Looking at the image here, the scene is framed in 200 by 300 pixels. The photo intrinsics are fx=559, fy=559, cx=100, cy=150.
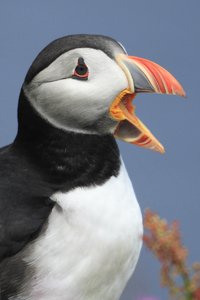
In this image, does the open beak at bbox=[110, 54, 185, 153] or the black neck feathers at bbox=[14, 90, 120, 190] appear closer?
the open beak at bbox=[110, 54, 185, 153]

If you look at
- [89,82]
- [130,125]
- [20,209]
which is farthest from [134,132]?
[20,209]

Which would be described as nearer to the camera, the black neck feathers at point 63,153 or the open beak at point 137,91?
the open beak at point 137,91

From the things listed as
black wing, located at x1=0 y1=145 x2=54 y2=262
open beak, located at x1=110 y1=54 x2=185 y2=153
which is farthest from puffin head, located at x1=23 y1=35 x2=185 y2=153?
black wing, located at x1=0 y1=145 x2=54 y2=262

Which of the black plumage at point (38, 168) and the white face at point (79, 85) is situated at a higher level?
the white face at point (79, 85)

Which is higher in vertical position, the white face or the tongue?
the white face

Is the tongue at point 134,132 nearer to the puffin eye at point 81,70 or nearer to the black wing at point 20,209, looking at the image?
the puffin eye at point 81,70

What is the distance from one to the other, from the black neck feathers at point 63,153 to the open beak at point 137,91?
0.26ft

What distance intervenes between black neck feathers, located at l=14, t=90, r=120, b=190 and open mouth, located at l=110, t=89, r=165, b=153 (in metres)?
0.05

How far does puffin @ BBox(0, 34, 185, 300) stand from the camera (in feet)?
4.66

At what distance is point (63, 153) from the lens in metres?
1.50

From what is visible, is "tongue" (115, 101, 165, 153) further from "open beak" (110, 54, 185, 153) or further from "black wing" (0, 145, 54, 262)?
"black wing" (0, 145, 54, 262)

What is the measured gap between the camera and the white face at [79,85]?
1418 millimetres

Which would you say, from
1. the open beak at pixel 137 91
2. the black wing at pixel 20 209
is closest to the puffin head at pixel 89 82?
the open beak at pixel 137 91

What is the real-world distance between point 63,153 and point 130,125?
19 cm
